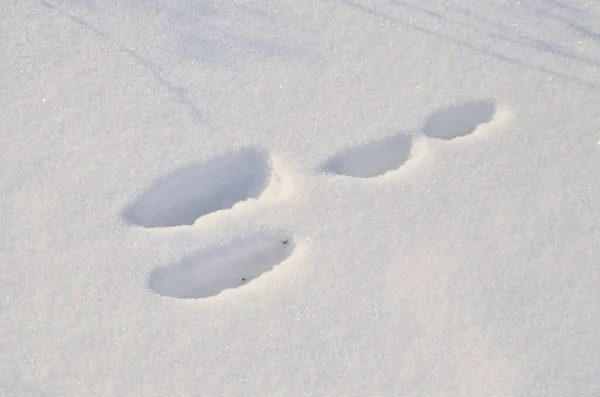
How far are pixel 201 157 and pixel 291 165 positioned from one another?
28 centimetres

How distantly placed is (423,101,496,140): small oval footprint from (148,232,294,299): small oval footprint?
617 mm

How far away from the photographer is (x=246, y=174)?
97.2 inches

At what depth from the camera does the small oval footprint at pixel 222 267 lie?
2.31 metres

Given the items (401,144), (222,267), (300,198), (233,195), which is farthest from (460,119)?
(222,267)

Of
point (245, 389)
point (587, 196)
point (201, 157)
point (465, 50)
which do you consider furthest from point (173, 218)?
point (587, 196)

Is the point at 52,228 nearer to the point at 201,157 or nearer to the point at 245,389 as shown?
the point at 201,157

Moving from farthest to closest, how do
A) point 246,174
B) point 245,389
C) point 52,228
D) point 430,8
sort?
1. point 430,8
2. point 246,174
3. point 52,228
4. point 245,389

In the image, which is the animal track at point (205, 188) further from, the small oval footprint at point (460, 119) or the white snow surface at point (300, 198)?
the small oval footprint at point (460, 119)

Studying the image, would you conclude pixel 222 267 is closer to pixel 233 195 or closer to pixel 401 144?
pixel 233 195

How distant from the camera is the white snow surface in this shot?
2221 mm

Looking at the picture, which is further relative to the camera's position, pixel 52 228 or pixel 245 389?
pixel 52 228

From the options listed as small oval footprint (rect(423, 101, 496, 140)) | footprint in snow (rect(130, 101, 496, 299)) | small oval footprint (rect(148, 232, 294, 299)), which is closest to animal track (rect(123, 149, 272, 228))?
footprint in snow (rect(130, 101, 496, 299))

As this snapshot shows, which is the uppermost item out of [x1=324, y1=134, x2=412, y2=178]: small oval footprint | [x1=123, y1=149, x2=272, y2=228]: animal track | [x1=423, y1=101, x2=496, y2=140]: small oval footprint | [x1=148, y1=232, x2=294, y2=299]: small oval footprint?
[x1=423, y1=101, x2=496, y2=140]: small oval footprint

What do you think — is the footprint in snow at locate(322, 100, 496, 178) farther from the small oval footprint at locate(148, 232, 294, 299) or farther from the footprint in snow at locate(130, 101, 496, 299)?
the small oval footprint at locate(148, 232, 294, 299)
